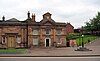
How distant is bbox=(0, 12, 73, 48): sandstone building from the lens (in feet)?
210

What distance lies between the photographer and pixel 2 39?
6397cm

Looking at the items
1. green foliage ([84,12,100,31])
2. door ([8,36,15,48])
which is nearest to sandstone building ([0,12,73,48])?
door ([8,36,15,48])

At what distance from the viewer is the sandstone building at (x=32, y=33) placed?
63938 mm

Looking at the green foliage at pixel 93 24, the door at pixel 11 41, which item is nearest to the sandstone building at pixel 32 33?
the door at pixel 11 41

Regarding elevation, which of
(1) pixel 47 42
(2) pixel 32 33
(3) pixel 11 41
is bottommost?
(1) pixel 47 42

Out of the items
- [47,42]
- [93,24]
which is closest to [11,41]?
[47,42]

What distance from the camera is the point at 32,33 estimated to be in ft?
215

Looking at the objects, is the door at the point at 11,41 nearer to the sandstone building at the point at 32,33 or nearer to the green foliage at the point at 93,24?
the sandstone building at the point at 32,33

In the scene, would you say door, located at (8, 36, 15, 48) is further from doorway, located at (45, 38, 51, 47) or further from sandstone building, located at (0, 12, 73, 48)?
doorway, located at (45, 38, 51, 47)

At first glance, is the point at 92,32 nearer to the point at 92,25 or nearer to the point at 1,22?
the point at 92,25

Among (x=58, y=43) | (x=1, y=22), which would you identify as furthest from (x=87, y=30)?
(x=1, y=22)

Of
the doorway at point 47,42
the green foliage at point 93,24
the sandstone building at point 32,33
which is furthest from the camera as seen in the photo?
the green foliage at point 93,24

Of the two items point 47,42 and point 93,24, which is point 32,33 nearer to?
point 47,42

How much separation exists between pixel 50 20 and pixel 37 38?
5.75 metres
